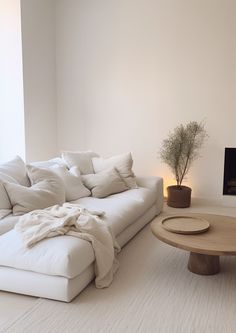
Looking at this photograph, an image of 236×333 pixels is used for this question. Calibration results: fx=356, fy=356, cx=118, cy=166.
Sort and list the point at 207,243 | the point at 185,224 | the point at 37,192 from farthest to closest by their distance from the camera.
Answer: the point at 37,192 → the point at 185,224 → the point at 207,243

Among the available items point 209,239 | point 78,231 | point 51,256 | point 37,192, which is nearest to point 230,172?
point 209,239

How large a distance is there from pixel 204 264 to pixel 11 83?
3.73 metres

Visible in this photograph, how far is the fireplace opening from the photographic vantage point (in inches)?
199

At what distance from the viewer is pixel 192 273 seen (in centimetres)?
291

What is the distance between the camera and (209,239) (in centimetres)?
275

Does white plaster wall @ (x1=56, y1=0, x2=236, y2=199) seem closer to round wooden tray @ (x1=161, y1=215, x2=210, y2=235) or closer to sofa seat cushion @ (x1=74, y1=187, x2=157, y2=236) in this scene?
sofa seat cushion @ (x1=74, y1=187, x2=157, y2=236)

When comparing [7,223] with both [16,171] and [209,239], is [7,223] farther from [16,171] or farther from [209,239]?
[209,239]

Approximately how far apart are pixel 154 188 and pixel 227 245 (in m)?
1.86

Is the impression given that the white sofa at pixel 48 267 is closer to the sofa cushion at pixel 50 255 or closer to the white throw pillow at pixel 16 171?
the sofa cushion at pixel 50 255

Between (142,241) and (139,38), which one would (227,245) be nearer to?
(142,241)

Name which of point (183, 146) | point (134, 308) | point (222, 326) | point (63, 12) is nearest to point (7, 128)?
point (63, 12)

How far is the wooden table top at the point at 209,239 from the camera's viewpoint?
8.41ft

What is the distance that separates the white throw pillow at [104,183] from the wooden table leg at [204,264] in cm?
143

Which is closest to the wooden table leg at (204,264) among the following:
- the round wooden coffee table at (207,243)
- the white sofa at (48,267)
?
the round wooden coffee table at (207,243)
